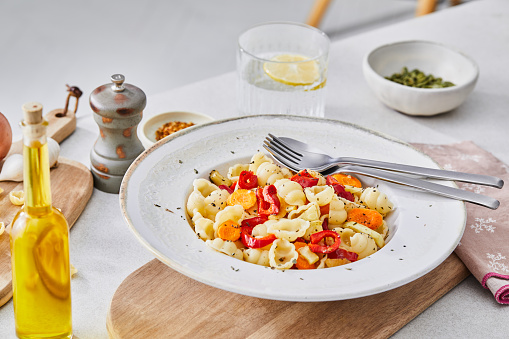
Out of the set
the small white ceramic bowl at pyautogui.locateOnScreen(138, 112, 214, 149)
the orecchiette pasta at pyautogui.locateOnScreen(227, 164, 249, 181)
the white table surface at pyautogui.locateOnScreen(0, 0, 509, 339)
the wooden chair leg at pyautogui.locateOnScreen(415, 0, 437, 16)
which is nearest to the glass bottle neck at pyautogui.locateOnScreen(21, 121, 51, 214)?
the white table surface at pyautogui.locateOnScreen(0, 0, 509, 339)

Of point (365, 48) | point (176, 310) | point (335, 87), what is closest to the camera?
point (176, 310)

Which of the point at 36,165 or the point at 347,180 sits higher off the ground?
the point at 36,165

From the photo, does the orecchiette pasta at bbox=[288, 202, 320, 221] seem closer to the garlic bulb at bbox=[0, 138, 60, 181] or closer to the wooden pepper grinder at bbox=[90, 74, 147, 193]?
the wooden pepper grinder at bbox=[90, 74, 147, 193]

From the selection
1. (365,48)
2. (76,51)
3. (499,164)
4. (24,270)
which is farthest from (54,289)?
A: (76,51)

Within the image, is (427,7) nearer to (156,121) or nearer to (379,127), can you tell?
(379,127)

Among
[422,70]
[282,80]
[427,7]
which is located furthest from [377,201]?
[427,7]

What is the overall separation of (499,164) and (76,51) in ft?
10.7

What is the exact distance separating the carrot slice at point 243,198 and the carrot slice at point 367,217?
0.66 ft

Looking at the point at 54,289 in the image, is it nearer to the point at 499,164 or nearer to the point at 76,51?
the point at 499,164

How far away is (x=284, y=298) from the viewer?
0.92 metres

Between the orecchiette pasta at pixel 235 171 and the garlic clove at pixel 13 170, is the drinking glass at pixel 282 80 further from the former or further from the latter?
the garlic clove at pixel 13 170

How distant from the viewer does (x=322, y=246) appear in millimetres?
1089

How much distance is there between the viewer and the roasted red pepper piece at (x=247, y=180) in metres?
1.25

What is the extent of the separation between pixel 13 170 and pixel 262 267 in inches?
26.2
